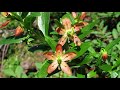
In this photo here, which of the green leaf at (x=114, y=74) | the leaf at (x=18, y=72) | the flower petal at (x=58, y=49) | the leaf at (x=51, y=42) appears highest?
the leaf at (x=51, y=42)

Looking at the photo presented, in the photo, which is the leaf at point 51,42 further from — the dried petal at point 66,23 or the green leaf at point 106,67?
the green leaf at point 106,67

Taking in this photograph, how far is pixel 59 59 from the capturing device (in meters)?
1.18

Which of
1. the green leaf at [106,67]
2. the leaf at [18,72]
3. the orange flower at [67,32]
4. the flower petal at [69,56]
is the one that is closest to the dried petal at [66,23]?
the orange flower at [67,32]

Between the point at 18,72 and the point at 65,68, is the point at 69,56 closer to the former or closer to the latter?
the point at 65,68

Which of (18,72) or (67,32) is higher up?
(67,32)

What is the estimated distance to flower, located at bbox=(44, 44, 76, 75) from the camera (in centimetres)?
117

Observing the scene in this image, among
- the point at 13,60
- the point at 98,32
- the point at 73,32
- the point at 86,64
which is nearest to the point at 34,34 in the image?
the point at 73,32

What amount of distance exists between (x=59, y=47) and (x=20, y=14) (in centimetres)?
21

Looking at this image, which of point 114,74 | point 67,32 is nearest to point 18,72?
point 114,74

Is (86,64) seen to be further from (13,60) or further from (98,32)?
(13,60)

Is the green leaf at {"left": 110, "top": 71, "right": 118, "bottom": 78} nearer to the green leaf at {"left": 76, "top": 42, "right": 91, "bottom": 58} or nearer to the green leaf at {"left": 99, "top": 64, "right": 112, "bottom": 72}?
the green leaf at {"left": 99, "top": 64, "right": 112, "bottom": 72}

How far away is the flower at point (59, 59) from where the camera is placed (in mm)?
1169
